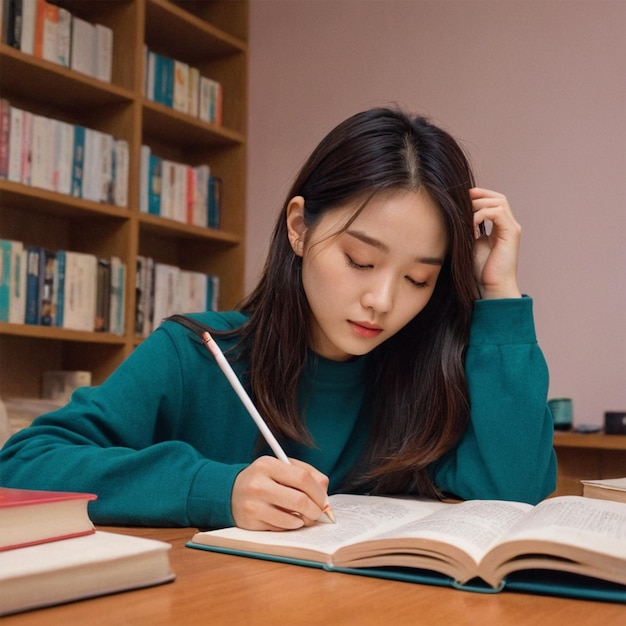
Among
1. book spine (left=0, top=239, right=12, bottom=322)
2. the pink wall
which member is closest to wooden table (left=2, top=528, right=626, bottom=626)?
book spine (left=0, top=239, right=12, bottom=322)

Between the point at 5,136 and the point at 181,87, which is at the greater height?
the point at 181,87

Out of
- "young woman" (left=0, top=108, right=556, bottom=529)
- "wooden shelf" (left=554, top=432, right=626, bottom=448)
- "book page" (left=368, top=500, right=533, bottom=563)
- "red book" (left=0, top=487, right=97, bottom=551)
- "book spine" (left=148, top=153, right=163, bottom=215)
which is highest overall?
"book spine" (left=148, top=153, right=163, bottom=215)

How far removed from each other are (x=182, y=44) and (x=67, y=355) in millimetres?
1320

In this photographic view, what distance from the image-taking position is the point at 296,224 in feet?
4.20

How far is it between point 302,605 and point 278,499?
23 cm

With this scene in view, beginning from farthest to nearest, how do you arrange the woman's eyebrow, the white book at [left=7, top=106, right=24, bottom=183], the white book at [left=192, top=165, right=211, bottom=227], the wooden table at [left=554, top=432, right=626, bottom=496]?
the white book at [left=192, top=165, right=211, bottom=227] < the white book at [left=7, top=106, right=24, bottom=183] < the wooden table at [left=554, top=432, right=626, bottom=496] < the woman's eyebrow

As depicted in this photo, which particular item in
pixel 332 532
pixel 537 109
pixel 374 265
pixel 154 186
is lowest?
pixel 332 532

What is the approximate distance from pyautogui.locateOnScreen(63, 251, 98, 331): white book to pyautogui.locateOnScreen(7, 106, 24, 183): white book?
0.92ft

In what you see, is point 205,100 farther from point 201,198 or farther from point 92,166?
point 92,166

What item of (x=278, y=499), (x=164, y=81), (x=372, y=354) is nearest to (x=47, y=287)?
(x=164, y=81)

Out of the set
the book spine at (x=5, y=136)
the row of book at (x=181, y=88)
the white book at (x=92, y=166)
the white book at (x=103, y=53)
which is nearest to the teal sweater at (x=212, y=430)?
the book spine at (x=5, y=136)

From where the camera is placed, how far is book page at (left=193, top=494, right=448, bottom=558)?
28.8 inches

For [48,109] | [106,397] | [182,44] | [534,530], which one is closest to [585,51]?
[182,44]

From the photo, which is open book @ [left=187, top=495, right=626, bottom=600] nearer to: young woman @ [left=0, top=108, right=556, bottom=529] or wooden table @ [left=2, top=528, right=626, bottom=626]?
wooden table @ [left=2, top=528, right=626, bottom=626]
